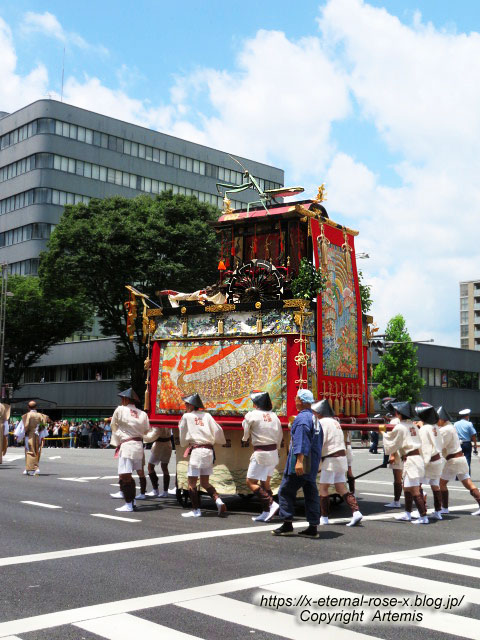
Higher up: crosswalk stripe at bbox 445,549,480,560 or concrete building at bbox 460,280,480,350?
concrete building at bbox 460,280,480,350

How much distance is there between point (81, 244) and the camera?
39188mm

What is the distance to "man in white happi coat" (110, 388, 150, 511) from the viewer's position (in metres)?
12.6

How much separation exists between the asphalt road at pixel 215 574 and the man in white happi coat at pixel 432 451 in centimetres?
43

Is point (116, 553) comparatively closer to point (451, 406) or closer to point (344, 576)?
point (344, 576)

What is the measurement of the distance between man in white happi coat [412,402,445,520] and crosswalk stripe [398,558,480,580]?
12.3ft

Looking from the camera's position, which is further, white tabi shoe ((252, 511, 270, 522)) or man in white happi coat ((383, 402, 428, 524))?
man in white happi coat ((383, 402, 428, 524))

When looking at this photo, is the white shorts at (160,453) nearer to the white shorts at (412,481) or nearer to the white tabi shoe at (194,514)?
the white tabi shoe at (194,514)

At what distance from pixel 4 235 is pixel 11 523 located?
200 feet

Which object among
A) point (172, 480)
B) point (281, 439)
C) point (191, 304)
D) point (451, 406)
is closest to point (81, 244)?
point (172, 480)

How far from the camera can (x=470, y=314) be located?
5098 inches

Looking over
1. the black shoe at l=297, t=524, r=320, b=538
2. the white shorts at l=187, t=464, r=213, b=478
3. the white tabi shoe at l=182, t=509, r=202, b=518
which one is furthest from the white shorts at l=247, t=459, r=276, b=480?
the black shoe at l=297, t=524, r=320, b=538

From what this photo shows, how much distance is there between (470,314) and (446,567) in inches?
5000

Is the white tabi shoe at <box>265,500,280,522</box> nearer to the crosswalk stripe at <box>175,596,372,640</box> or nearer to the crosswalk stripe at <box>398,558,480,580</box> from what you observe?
the crosswalk stripe at <box>398,558,480,580</box>

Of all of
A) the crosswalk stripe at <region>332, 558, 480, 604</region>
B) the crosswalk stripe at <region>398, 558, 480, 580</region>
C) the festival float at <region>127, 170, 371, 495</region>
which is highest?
the festival float at <region>127, 170, 371, 495</region>
